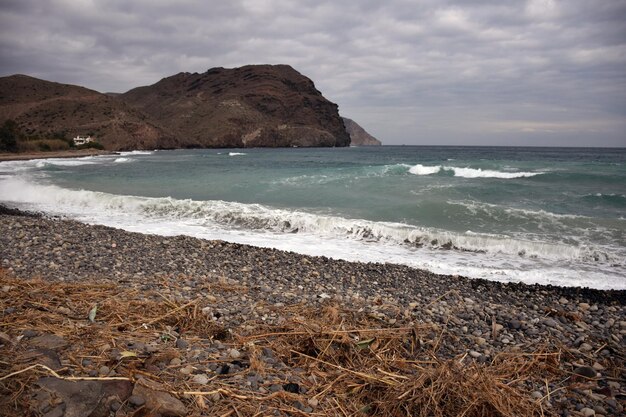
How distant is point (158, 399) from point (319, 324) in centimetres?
187

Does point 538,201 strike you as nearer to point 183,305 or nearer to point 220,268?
point 220,268

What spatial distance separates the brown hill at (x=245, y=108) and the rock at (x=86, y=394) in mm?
116807

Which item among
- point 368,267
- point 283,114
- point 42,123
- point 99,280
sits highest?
point 283,114

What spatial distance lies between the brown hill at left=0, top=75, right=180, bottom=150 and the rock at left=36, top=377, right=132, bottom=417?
294 ft

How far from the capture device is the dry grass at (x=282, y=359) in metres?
2.57

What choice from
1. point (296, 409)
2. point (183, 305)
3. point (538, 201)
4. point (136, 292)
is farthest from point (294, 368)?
point (538, 201)

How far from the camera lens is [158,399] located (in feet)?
7.67

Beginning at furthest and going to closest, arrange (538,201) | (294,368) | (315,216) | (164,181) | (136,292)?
(164,181) < (538,201) < (315,216) < (136,292) < (294,368)

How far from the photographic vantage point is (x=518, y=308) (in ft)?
19.2

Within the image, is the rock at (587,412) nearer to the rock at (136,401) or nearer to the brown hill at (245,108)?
the rock at (136,401)

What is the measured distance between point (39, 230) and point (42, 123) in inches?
3539

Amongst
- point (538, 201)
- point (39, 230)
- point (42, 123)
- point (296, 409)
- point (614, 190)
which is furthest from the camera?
point (42, 123)

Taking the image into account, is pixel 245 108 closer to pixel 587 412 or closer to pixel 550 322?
pixel 550 322

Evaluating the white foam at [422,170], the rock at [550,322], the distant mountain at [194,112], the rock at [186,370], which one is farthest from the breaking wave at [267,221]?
the distant mountain at [194,112]
